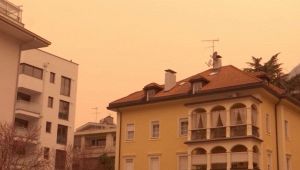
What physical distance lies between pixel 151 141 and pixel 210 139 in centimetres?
696

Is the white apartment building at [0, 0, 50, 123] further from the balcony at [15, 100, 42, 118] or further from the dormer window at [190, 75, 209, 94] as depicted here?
the balcony at [15, 100, 42, 118]


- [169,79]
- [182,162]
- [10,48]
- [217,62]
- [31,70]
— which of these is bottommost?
[182,162]

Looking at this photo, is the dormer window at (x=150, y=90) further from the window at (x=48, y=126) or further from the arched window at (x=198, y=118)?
the window at (x=48, y=126)

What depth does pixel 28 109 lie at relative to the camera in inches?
2068

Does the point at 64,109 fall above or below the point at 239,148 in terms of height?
above

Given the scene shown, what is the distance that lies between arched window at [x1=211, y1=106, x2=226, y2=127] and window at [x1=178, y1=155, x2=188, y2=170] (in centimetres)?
418

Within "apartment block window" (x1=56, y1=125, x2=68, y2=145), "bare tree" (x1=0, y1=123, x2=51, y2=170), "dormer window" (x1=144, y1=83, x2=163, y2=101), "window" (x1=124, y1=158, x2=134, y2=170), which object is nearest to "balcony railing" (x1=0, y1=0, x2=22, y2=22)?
"bare tree" (x1=0, y1=123, x2=51, y2=170)

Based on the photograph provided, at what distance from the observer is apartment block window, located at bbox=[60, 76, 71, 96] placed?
5927 centimetres

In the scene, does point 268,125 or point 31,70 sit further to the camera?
point 31,70

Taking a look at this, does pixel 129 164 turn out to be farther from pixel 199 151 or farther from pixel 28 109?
pixel 28 109

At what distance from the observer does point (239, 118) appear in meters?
36.5

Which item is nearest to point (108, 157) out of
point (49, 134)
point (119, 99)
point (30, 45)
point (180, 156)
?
point (49, 134)

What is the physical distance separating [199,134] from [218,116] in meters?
2.06

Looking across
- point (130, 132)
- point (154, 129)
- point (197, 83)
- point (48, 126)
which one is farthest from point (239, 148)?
point (48, 126)
